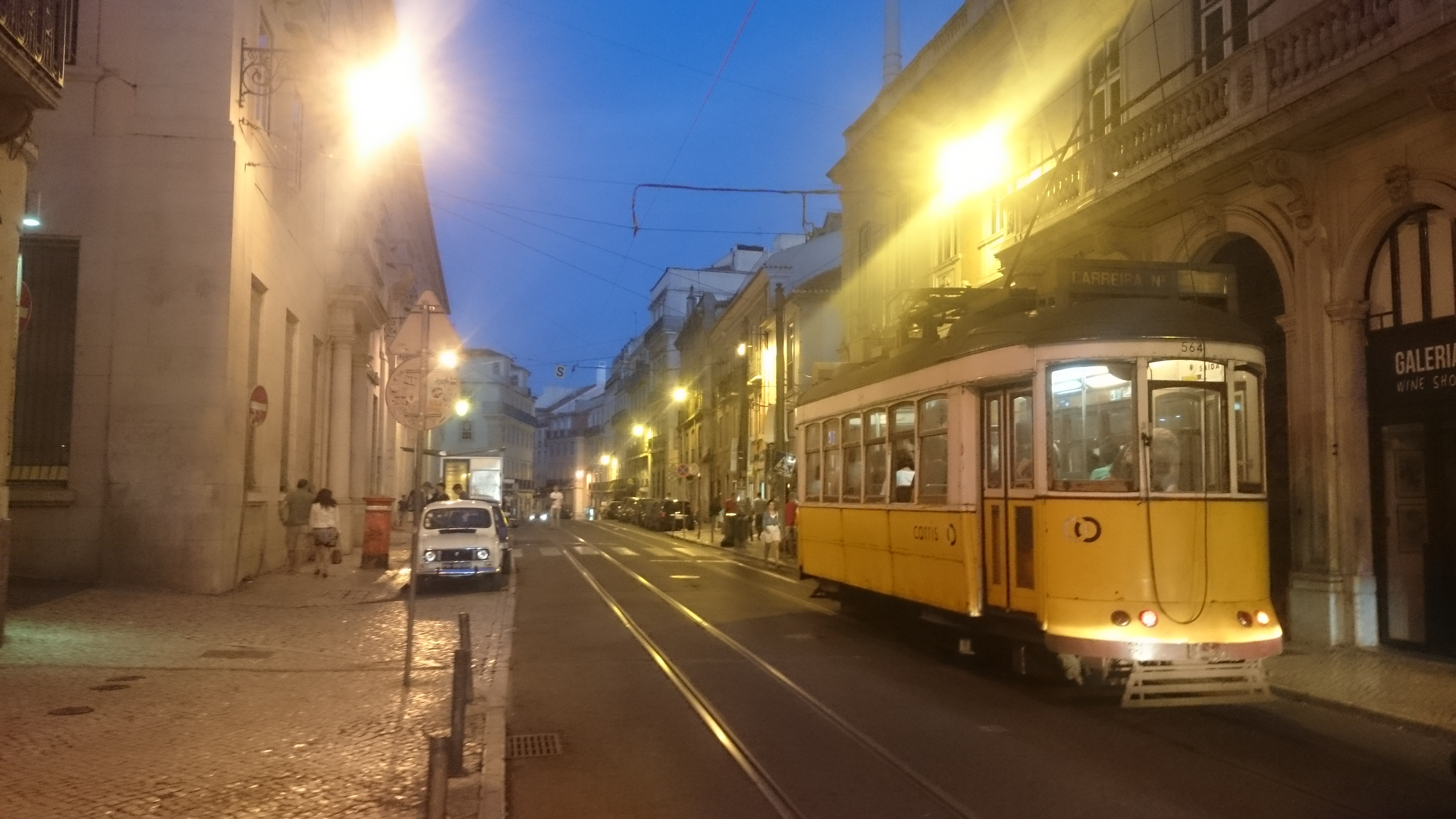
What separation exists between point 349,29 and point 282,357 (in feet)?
36.6

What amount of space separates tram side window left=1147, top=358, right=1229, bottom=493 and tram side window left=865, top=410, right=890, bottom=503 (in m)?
3.80

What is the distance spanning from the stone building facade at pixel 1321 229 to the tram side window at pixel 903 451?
2.14 m

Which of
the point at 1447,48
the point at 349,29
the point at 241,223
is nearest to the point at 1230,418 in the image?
the point at 1447,48

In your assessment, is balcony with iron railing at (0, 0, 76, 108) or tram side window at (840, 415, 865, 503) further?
tram side window at (840, 415, 865, 503)

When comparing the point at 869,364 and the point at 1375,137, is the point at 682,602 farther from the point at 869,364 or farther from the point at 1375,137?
the point at 1375,137

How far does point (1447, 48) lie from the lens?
35.6 ft

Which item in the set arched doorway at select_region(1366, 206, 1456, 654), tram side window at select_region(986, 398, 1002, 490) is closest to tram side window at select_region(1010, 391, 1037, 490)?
tram side window at select_region(986, 398, 1002, 490)

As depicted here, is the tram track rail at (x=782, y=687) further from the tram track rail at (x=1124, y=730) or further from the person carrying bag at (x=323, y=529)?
the person carrying bag at (x=323, y=529)

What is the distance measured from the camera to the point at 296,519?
70.9 feet

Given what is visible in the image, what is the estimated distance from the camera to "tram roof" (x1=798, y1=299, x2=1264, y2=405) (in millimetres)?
9891

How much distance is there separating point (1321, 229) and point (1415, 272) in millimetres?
1240

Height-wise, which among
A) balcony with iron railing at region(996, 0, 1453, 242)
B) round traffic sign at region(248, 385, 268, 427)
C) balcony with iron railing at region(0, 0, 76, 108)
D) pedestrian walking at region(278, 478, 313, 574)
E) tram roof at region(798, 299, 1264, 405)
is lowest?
pedestrian walking at region(278, 478, 313, 574)

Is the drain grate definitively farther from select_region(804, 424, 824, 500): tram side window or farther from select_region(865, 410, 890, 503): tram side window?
select_region(804, 424, 824, 500): tram side window

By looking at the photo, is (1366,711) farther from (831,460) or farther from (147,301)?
(147,301)
